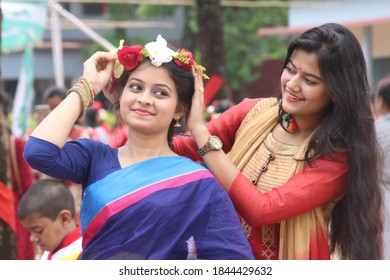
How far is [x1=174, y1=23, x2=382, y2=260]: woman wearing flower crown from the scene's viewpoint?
2.67 m

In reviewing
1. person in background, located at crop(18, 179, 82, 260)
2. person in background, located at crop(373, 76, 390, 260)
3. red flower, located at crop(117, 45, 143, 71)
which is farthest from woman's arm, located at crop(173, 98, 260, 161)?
Result: person in background, located at crop(373, 76, 390, 260)

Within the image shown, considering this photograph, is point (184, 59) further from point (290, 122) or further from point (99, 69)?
point (290, 122)

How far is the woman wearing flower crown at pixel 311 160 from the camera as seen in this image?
2.67 m

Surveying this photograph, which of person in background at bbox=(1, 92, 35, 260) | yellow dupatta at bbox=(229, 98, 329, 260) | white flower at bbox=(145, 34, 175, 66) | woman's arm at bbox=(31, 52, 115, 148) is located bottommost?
person in background at bbox=(1, 92, 35, 260)

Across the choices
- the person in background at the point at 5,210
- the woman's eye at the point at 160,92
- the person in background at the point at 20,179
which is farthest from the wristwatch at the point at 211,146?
the person in background at the point at 20,179

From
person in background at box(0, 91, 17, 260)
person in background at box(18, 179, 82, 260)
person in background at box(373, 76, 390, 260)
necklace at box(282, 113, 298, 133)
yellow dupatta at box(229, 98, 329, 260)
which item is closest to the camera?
yellow dupatta at box(229, 98, 329, 260)

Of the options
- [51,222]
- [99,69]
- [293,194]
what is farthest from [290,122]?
[51,222]

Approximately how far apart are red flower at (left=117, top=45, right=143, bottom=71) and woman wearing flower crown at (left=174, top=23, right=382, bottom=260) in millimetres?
241

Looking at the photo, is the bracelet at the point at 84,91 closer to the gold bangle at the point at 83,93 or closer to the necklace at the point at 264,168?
the gold bangle at the point at 83,93

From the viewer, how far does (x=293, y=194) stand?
2691mm

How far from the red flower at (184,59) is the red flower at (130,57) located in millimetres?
125

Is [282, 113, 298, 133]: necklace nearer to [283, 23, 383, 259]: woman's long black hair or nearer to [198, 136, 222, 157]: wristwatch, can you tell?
[283, 23, 383, 259]: woman's long black hair

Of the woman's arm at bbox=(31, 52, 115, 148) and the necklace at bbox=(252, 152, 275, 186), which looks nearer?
the woman's arm at bbox=(31, 52, 115, 148)

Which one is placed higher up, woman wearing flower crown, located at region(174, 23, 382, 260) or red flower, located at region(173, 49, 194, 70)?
red flower, located at region(173, 49, 194, 70)
